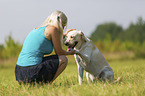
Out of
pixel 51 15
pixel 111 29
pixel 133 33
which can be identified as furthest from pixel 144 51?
pixel 111 29

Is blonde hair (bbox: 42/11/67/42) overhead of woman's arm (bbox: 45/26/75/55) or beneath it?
overhead

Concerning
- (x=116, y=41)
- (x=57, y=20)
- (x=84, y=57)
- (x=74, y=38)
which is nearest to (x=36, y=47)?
(x=57, y=20)

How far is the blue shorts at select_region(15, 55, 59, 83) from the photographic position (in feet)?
12.2

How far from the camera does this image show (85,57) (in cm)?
411

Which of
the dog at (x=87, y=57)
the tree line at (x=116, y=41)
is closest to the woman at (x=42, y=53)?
the dog at (x=87, y=57)

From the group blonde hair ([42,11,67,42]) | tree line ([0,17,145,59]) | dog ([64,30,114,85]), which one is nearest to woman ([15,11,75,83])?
blonde hair ([42,11,67,42])

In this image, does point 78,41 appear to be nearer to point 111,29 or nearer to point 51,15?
point 51,15

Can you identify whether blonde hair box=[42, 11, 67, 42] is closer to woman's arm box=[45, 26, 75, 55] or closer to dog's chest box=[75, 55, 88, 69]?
woman's arm box=[45, 26, 75, 55]

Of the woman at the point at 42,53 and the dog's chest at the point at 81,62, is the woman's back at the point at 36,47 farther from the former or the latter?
the dog's chest at the point at 81,62

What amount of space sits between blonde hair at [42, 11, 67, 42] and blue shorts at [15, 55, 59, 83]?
637 millimetres

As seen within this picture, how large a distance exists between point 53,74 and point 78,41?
992 millimetres

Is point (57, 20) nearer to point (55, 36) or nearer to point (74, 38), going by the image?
point (55, 36)

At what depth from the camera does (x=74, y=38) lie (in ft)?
13.7

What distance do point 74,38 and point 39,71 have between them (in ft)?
3.72
